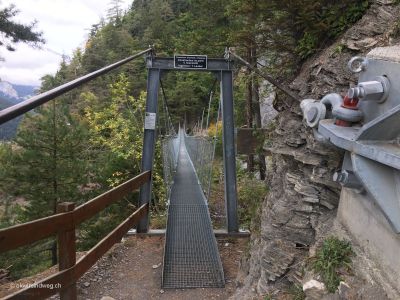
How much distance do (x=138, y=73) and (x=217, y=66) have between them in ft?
71.7

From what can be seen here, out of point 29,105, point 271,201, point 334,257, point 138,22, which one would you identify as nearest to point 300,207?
point 271,201

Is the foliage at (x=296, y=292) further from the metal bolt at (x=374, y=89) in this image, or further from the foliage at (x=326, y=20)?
the foliage at (x=326, y=20)

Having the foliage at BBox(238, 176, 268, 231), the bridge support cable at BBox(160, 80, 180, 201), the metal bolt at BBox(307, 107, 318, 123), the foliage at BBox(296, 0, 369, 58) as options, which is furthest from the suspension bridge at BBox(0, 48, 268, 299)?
the foliage at BBox(296, 0, 369, 58)

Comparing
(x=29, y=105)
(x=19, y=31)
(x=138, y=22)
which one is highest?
(x=138, y=22)

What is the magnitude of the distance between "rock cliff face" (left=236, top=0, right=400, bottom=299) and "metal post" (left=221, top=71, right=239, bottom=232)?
200 centimetres

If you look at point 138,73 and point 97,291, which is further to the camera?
point 138,73

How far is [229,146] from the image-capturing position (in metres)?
4.93

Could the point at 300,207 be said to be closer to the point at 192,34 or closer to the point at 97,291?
the point at 97,291

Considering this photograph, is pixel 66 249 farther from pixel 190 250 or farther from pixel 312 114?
pixel 190 250

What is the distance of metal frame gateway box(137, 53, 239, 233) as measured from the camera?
190 inches

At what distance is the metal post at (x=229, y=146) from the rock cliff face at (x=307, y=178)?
200cm

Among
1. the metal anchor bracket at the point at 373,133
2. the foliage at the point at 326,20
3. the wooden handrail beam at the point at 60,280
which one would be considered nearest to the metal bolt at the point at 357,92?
the metal anchor bracket at the point at 373,133

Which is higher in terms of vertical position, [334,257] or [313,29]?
[313,29]

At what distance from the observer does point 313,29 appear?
3.13 m
